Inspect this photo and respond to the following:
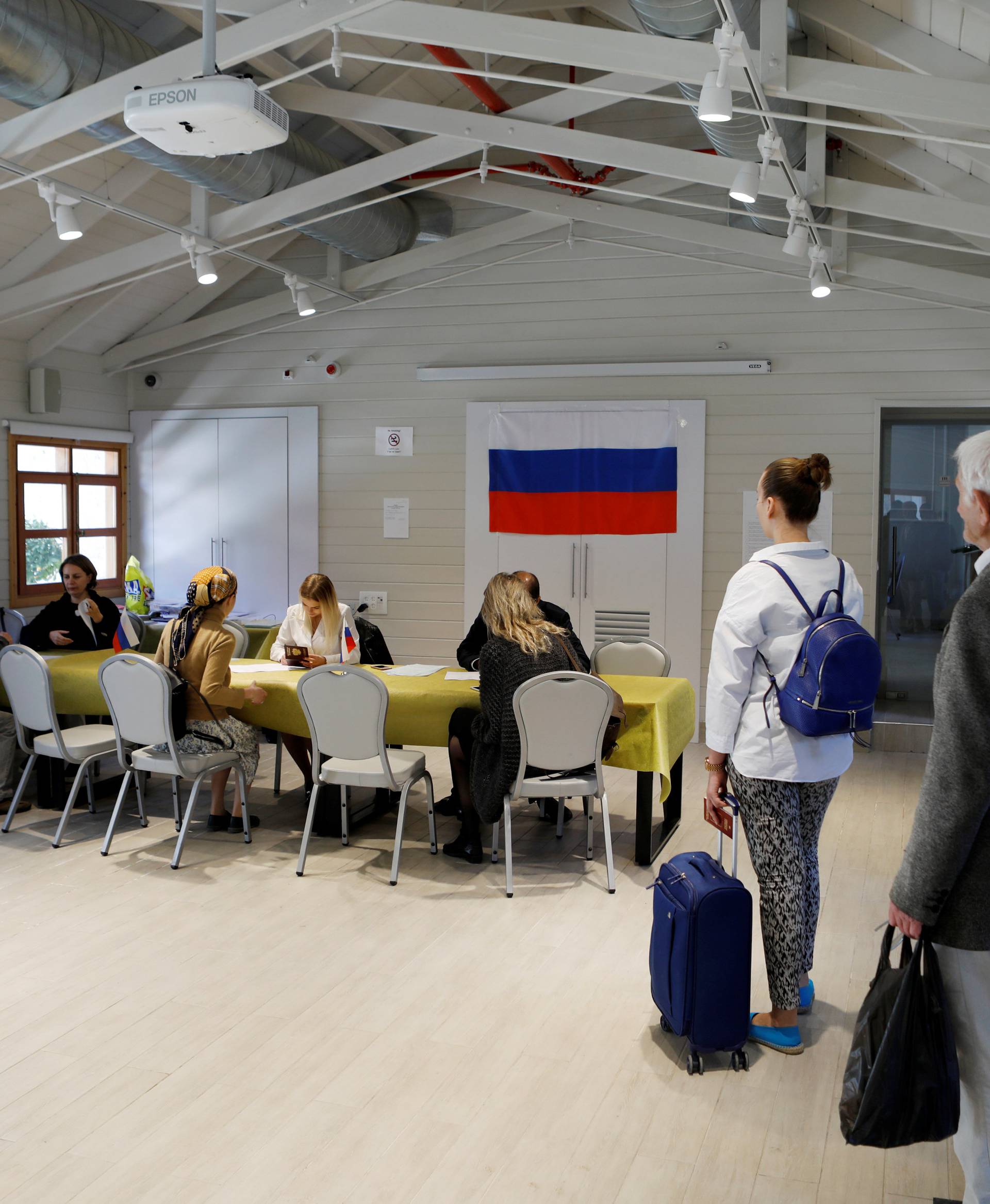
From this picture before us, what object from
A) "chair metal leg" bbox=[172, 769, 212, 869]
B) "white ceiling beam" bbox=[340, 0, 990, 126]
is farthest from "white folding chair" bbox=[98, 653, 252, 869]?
"white ceiling beam" bbox=[340, 0, 990, 126]

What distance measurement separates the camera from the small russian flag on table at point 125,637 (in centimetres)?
648

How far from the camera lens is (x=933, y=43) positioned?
4.07 metres

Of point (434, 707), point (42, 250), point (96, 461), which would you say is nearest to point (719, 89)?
point (434, 707)

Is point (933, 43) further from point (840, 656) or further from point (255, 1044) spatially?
point (255, 1044)

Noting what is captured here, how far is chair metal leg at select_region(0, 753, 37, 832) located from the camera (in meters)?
5.51

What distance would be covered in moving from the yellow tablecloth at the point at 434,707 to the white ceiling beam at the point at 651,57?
2.62m

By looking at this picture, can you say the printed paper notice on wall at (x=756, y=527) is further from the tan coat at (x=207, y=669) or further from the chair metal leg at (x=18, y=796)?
the chair metal leg at (x=18, y=796)

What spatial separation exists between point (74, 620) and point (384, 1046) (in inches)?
170

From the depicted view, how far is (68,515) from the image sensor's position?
853cm

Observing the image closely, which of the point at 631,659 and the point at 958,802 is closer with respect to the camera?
the point at 958,802

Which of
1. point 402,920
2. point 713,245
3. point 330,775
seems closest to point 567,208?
point 713,245

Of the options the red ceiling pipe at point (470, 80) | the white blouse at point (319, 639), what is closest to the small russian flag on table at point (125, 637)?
the white blouse at point (319, 639)

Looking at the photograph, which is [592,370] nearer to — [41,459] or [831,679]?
[41,459]

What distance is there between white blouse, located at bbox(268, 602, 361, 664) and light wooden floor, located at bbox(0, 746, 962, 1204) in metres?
1.20
